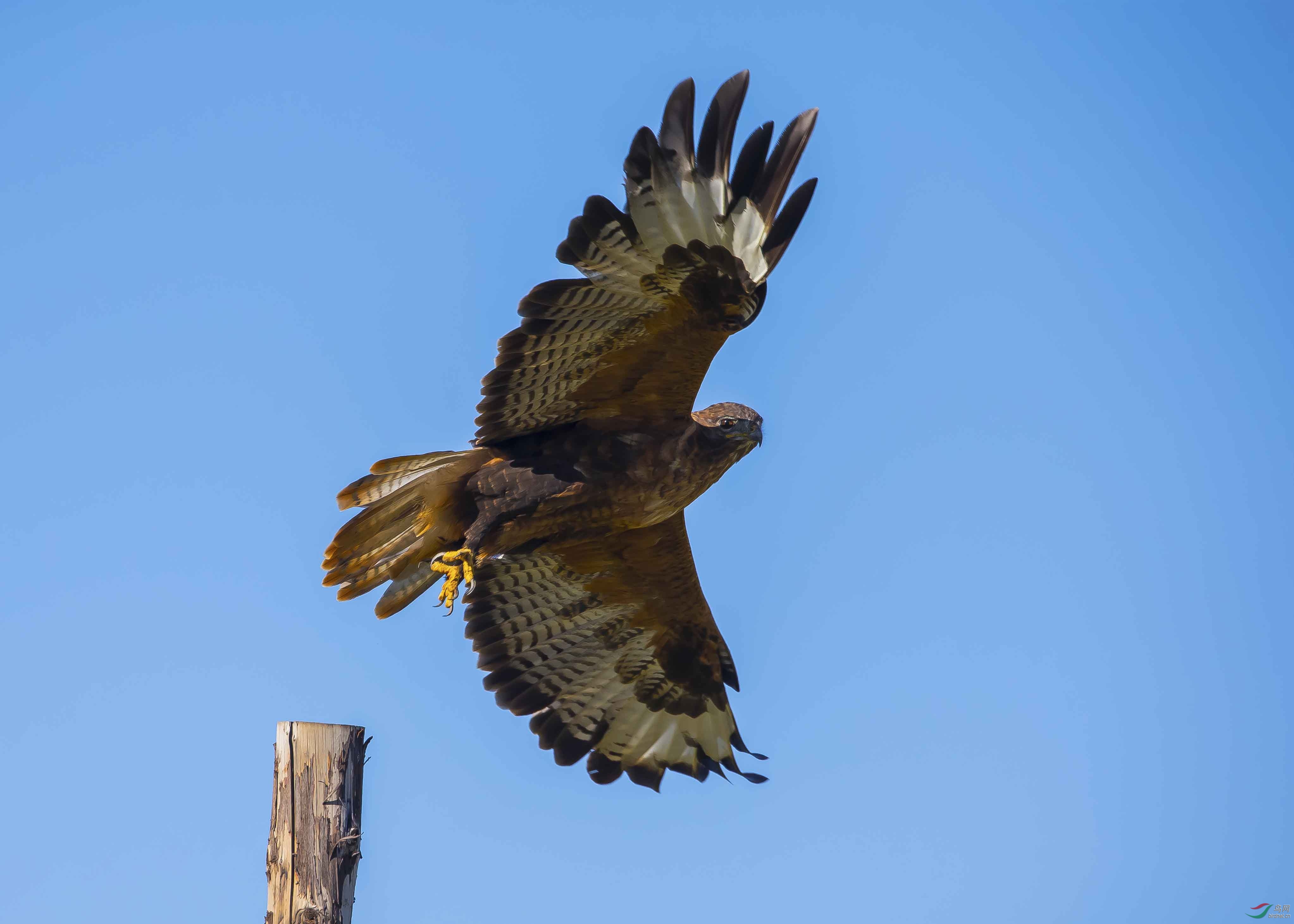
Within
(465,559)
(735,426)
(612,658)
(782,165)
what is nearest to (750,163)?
(782,165)

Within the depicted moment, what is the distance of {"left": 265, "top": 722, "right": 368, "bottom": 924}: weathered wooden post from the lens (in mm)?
4480

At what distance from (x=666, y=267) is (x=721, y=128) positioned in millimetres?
725

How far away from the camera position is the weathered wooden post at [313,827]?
448 cm

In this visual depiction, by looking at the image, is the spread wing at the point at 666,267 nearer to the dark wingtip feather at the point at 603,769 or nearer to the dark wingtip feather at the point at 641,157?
the dark wingtip feather at the point at 641,157

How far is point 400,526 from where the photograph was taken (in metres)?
6.55

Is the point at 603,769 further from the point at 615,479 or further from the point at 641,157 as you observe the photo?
the point at 641,157

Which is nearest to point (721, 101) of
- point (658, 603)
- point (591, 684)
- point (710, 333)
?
point (710, 333)

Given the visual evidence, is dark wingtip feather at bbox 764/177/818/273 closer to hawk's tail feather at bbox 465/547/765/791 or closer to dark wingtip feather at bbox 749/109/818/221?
dark wingtip feather at bbox 749/109/818/221

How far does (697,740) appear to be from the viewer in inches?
302

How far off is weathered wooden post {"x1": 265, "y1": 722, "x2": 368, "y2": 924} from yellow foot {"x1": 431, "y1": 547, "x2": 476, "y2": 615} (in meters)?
1.68

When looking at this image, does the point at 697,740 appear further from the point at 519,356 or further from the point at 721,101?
the point at 721,101

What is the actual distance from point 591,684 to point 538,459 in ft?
6.35

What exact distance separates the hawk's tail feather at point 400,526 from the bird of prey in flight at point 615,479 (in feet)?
0.03

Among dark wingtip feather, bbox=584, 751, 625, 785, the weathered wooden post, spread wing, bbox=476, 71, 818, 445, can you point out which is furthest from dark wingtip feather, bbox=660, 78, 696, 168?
dark wingtip feather, bbox=584, 751, 625, 785
